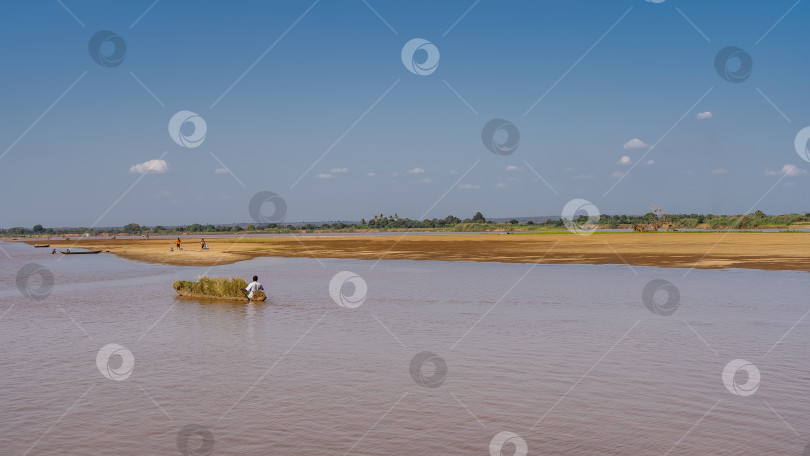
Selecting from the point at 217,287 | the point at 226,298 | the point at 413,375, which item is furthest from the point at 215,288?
the point at 413,375

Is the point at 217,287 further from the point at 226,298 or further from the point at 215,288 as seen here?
the point at 226,298

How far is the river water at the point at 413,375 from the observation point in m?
10.4

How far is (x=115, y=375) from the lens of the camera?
48.5 ft

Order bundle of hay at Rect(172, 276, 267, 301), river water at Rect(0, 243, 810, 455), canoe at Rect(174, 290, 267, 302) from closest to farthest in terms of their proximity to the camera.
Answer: river water at Rect(0, 243, 810, 455) → canoe at Rect(174, 290, 267, 302) → bundle of hay at Rect(172, 276, 267, 301)

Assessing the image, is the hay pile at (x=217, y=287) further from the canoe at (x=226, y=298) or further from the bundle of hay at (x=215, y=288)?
the canoe at (x=226, y=298)

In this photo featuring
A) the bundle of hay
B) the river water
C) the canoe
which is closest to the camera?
the river water

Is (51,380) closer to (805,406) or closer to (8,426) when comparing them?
(8,426)

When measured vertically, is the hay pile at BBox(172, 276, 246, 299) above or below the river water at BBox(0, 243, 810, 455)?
above

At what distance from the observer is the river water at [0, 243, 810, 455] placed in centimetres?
1038

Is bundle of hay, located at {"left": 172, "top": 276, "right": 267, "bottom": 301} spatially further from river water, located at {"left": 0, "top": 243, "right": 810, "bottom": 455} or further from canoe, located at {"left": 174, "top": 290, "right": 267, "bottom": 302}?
river water, located at {"left": 0, "top": 243, "right": 810, "bottom": 455}

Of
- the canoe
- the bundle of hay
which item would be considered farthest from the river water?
the bundle of hay

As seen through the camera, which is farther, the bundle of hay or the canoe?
the bundle of hay

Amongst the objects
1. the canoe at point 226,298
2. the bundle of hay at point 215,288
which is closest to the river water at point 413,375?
the canoe at point 226,298

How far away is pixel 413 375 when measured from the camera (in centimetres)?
1453
